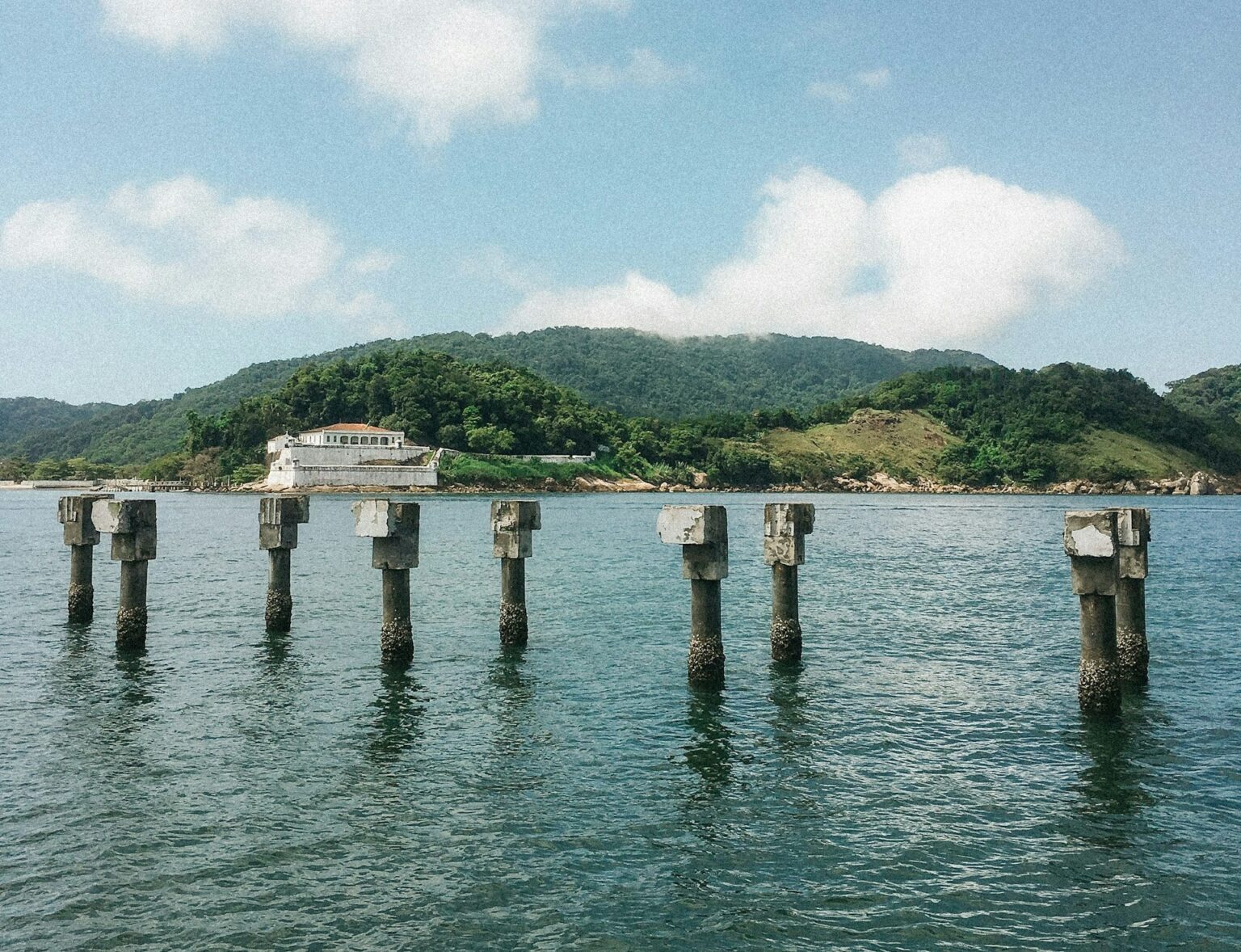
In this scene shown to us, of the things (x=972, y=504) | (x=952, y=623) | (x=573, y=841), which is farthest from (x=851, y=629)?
(x=972, y=504)

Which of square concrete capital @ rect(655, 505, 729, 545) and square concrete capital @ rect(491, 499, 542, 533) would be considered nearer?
square concrete capital @ rect(655, 505, 729, 545)

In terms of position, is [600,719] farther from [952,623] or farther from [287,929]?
[952,623]

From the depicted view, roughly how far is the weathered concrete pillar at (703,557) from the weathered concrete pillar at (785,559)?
112 inches

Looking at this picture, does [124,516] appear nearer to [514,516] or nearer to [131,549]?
[131,549]

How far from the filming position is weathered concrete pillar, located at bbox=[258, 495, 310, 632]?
1202 inches

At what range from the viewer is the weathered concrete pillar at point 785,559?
2567 centimetres

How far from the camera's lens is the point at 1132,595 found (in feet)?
78.3

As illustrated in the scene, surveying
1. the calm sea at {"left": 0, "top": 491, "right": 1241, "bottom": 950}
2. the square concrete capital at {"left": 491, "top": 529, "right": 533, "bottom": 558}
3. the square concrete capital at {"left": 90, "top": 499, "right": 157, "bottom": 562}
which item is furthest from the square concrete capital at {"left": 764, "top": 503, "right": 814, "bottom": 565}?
the square concrete capital at {"left": 90, "top": 499, "right": 157, "bottom": 562}

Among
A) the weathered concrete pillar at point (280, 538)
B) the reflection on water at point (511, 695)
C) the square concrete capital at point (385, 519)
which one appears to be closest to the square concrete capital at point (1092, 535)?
the reflection on water at point (511, 695)

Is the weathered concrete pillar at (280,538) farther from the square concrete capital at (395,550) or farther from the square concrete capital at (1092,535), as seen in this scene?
the square concrete capital at (1092,535)

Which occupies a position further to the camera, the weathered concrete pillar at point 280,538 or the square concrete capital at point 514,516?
the weathered concrete pillar at point 280,538

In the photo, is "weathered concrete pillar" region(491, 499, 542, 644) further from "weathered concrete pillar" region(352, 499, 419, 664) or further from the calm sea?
"weathered concrete pillar" region(352, 499, 419, 664)

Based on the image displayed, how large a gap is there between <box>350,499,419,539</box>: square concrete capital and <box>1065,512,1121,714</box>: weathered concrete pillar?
14924mm

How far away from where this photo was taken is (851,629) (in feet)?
120
